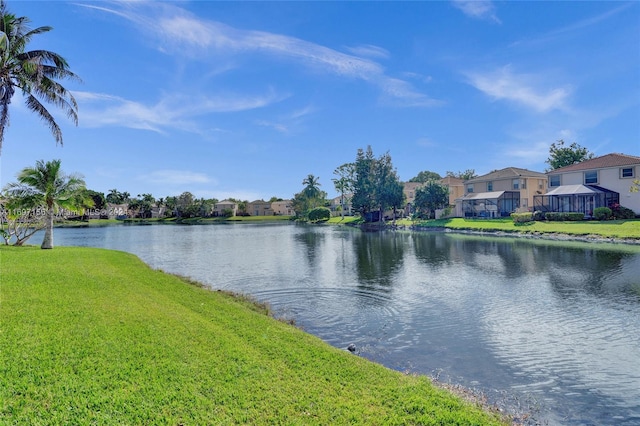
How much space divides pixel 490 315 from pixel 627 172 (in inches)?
1713

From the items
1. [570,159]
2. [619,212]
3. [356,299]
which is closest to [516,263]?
[356,299]

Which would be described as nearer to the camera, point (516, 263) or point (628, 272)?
point (628, 272)

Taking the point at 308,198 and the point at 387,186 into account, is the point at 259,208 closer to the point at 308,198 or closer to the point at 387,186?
the point at 308,198

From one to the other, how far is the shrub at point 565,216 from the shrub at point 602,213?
1587 millimetres

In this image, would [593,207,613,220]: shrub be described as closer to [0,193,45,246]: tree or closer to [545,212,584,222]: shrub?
[545,212,584,222]: shrub

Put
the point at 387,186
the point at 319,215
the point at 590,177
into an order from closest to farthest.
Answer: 1. the point at 590,177
2. the point at 387,186
3. the point at 319,215

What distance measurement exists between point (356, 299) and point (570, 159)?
67.4 m

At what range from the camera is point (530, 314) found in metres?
13.1

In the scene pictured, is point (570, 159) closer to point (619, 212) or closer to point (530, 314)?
point (619, 212)

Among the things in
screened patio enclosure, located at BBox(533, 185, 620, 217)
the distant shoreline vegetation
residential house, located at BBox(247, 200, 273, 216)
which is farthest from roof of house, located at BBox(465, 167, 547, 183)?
residential house, located at BBox(247, 200, 273, 216)

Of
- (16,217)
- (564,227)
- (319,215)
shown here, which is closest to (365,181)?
(319,215)

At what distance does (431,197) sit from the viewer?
63.0 meters

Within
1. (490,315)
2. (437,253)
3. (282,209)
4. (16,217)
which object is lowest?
(490,315)

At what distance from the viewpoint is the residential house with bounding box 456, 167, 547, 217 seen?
57.4 metres
